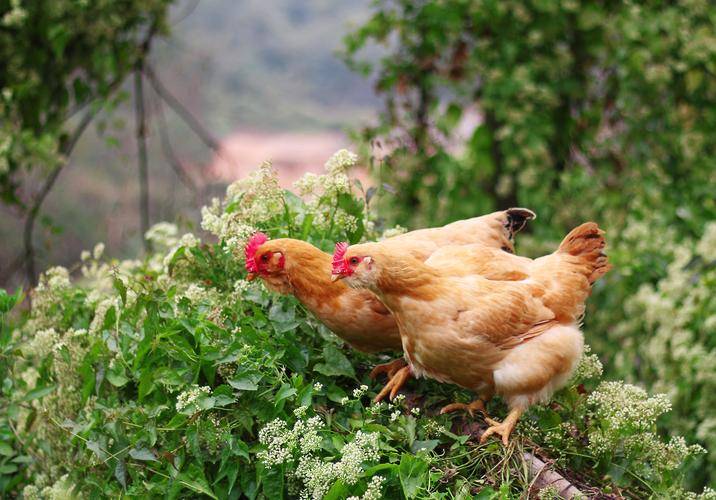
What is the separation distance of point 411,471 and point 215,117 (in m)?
4.01

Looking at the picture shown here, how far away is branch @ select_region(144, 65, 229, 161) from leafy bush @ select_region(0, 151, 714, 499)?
2.34 m

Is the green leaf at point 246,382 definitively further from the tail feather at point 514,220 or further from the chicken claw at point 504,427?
the tail feather at point 514,220

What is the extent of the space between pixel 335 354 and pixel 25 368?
1.12m

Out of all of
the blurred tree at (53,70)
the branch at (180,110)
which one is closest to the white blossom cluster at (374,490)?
the blurred tree at (53,70)

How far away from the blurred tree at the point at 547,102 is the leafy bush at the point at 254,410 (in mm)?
2344

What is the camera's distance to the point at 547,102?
459 cm

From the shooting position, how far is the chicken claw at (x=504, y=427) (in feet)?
5.91

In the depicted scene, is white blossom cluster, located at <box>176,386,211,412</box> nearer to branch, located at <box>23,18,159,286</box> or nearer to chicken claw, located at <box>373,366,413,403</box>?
chicken claw, located at <box>373,366,413,403</box>

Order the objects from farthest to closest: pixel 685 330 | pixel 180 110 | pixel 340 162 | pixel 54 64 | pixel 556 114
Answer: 1. pixel 556 114
2. pixel 180 110
3. pixel 54 64
4. pixel 685 330
5. pixel 340 162

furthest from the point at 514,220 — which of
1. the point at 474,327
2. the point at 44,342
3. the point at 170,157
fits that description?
the point at 170,157

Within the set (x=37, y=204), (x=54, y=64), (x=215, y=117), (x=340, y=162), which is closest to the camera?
(x=340, y=162)

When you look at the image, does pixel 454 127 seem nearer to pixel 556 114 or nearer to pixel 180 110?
pixel 556 114

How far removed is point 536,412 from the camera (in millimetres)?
1976

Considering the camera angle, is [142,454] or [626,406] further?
[626,406]
